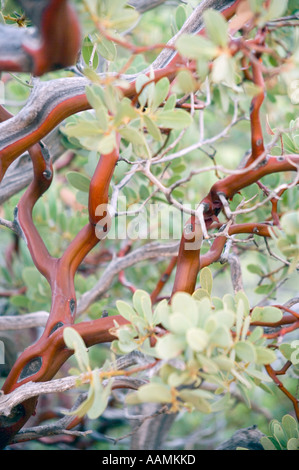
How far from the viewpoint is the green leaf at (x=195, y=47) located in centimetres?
47

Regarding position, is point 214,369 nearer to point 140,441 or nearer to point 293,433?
point 293,433

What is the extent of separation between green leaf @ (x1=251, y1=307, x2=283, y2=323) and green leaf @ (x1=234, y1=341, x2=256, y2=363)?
11 cm

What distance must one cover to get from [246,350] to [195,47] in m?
0.32

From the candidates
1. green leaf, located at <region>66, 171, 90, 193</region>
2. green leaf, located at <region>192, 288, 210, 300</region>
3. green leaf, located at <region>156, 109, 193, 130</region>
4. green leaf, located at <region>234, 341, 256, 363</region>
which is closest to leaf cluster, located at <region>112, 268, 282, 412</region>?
green leaf, located at <region>234, 341, 256, 363</region>

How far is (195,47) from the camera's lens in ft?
1.57

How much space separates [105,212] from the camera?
0.78 meters

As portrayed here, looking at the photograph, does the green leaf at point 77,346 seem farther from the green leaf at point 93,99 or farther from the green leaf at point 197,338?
the green leaf at point 93,99

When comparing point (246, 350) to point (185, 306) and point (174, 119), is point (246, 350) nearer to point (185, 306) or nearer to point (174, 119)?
point (185, 306)

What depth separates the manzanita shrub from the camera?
1.70 ft

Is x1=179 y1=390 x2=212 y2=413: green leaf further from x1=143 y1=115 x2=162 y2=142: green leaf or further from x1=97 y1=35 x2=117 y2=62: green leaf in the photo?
x1=97 y1=35 x2=117 y2=62: green leaf

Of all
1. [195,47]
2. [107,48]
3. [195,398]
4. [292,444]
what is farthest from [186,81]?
[292,444]

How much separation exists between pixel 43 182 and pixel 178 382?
517 millimetres

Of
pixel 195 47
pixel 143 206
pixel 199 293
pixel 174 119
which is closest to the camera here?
pixel 195 47

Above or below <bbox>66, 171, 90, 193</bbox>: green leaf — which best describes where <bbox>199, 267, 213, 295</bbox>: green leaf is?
below
